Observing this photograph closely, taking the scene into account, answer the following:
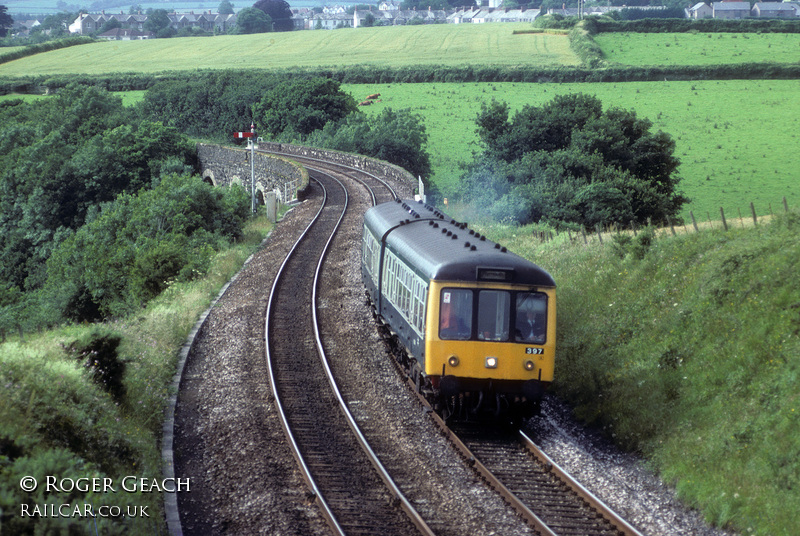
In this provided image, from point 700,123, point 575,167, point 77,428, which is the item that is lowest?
point 77,428

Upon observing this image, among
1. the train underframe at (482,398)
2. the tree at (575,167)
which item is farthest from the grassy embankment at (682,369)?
the tree at (575,167)

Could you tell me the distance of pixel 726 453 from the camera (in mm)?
10695

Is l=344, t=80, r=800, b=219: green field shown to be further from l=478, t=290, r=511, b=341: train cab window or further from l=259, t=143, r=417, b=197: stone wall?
l=478, t=290, r=511, b=341: train cab window

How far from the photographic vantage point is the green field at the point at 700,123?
41.6 m

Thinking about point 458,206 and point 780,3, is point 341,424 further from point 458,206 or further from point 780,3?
point 780,3

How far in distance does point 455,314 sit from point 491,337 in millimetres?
644

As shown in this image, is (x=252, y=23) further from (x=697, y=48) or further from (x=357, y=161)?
(x=357, y=161)

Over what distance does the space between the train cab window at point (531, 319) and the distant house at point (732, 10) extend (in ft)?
494

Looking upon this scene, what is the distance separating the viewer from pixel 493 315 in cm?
1238

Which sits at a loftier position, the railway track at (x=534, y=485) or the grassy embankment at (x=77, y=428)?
the grassy embankment at (x=77, y=428)

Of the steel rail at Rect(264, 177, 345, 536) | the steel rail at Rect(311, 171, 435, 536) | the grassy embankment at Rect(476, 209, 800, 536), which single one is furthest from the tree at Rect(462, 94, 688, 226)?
the steel rail at Rect(311, 171, 435, 536)

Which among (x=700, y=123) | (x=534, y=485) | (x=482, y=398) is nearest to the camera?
(x=534, y=485)

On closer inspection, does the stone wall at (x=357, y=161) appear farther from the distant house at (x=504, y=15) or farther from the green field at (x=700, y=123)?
the distant house at (x=504, y=15)

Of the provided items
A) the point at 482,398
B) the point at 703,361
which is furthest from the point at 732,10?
the point at 482,398
